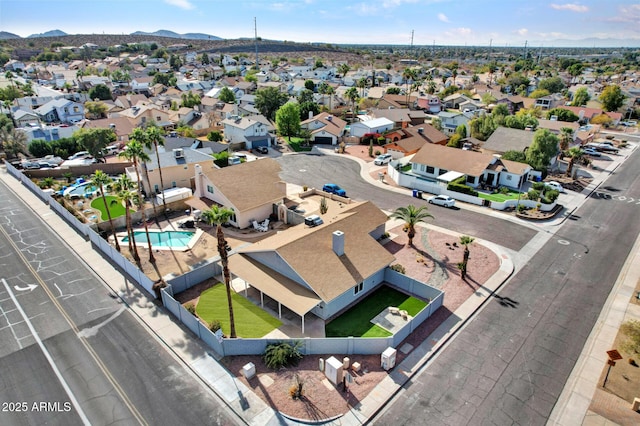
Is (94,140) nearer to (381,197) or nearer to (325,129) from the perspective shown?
(325,129)

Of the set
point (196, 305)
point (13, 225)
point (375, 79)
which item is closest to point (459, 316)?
point (196, 305)

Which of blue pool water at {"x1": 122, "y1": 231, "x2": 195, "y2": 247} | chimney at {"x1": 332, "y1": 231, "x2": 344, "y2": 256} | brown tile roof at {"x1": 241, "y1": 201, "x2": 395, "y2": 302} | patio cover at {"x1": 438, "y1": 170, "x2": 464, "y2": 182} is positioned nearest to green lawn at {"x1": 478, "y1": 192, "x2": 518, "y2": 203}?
patio cover at {"x1": 438, "y1": 170, "x2": 464, "y2": 182}

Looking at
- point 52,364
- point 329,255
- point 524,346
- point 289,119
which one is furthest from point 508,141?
point 52,364

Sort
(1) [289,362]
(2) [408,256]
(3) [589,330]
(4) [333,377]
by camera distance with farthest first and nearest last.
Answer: (2) [408,256] < (3) [589,330] < (1) [289,362] < (4) [333,377]

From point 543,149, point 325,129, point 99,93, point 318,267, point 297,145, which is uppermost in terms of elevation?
point 99,93

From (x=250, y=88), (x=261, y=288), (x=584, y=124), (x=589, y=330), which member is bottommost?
(x=589, y=330)

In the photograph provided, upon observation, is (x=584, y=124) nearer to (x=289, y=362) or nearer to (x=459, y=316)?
(x=459, y=316)

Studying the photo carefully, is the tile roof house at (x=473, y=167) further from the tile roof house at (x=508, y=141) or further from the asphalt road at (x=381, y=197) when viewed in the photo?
the tile roof house at (x=508, y=141)
